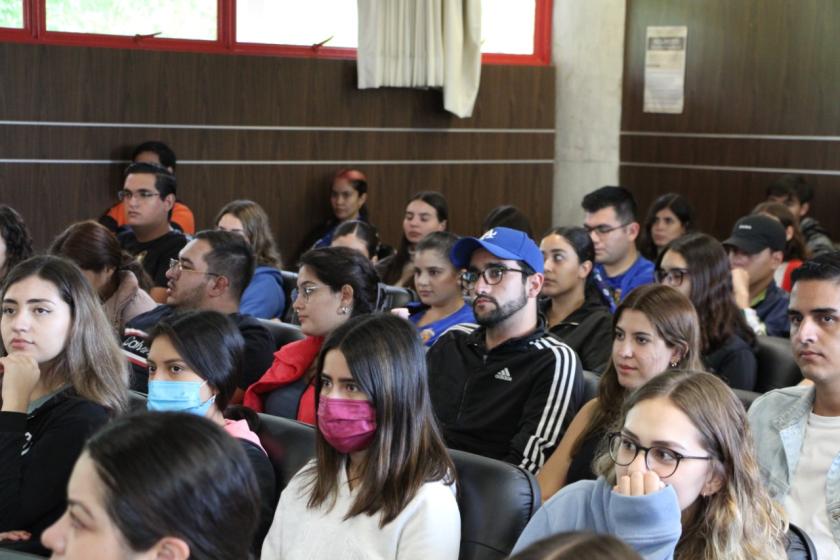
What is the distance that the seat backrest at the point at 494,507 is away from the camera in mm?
2502

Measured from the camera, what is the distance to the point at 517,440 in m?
3.29

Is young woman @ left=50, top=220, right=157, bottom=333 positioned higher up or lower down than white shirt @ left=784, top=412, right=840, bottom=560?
higher up

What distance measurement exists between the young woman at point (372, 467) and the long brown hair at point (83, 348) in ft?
2.07

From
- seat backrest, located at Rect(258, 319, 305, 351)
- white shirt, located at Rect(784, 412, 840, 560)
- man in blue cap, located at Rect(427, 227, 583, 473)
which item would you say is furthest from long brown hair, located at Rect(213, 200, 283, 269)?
white shirt, located at Rect(784, 412, 840, 560)

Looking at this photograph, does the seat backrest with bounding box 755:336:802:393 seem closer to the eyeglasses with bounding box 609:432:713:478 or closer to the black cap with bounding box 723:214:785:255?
the black cap with bounding box 723:214:785:255

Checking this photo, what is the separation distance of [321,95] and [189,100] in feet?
3.31

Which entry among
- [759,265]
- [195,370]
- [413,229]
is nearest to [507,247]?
[195,370]

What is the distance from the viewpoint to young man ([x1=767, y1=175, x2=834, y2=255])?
25.1 feet

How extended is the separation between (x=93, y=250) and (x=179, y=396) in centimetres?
164

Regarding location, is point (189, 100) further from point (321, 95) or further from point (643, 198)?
point (643, 198)

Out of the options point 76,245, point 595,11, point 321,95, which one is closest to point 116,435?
point 76,245

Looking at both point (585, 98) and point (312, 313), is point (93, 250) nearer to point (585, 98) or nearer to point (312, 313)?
point (312, 313)

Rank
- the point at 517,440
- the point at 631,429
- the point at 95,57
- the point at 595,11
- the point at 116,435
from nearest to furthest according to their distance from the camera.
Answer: the point at 116,435, the point at 631,429, the point at 517,440, the point at 95,57, the point at 595,11

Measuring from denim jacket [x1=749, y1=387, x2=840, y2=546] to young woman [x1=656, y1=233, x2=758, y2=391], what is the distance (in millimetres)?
964
